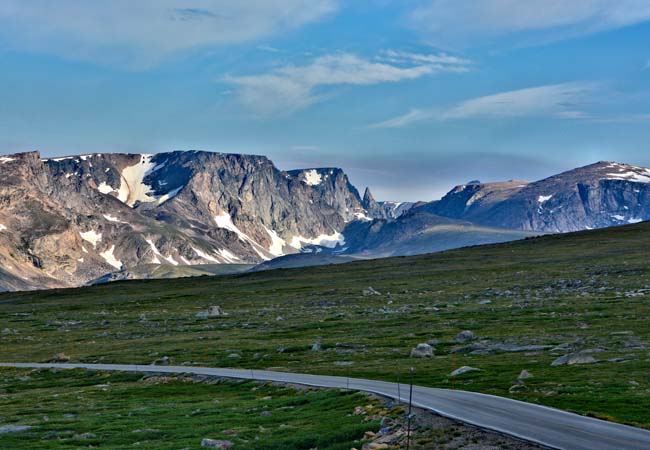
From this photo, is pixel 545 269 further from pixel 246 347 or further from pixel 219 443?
pixel 219 443

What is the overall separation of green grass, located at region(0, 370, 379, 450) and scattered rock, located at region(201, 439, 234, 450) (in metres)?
0.48

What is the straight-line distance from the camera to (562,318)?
8100cm

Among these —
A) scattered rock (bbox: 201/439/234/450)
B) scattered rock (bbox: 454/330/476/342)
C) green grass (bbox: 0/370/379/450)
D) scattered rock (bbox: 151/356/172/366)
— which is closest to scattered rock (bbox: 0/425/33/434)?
green grass (bbox: 0/370/379/450)

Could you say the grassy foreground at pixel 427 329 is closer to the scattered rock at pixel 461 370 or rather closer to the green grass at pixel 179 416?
the scattered rock at pixel 461 370

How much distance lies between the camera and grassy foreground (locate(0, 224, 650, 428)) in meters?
48.3

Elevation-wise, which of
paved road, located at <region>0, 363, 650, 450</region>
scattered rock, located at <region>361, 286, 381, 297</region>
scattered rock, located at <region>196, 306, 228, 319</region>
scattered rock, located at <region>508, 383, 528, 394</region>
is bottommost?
scattered rock, located at <region>196, 306, 228, 319</region>

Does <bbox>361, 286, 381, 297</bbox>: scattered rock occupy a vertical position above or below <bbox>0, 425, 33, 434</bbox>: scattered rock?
above

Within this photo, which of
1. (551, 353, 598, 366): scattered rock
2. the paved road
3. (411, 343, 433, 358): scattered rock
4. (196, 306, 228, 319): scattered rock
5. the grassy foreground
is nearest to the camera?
the paved road

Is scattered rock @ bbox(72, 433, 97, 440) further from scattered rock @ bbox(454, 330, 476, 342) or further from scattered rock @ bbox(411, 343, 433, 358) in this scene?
scattered rock @ bbox(454, 330, 476, 342)

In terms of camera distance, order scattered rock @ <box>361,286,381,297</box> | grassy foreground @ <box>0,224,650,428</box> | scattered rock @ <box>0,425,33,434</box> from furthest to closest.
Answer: scattered rock @ <box>361,286,381,297</box>, grassy foreground @ <box>0,224,650,428</box>, scattered rock @ <box>0,425,33,434</box>

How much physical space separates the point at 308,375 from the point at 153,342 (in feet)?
137

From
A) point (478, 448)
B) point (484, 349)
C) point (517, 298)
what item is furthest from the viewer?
point (517, 298)

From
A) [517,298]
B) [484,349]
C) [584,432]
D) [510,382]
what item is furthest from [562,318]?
[584,432]

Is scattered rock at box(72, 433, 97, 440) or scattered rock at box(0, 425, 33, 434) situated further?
scattered rock at box(0, 425, 33, 434)
